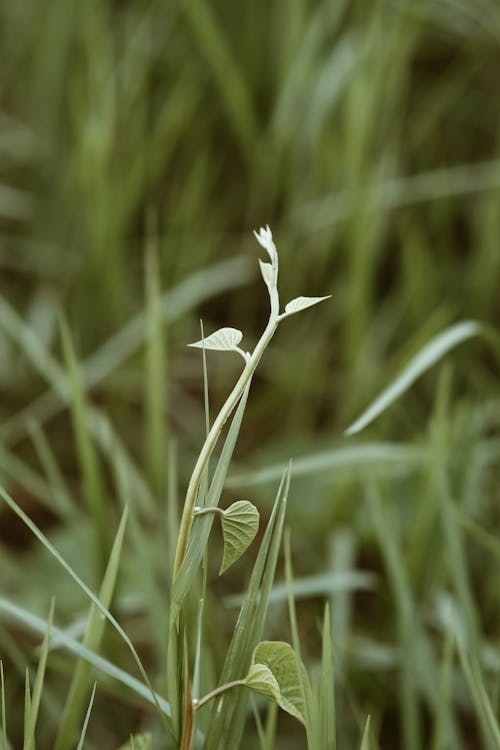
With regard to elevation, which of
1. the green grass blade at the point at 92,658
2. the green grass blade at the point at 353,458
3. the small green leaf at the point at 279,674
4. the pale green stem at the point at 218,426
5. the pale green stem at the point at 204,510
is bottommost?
the green grass blade at the point at 353,458

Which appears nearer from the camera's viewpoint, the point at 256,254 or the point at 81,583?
the point at 81,583

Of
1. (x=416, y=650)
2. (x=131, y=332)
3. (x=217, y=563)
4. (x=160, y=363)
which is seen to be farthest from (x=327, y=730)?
(x=131, y=332)

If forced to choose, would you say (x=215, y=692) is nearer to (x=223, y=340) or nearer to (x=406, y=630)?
(x=223, y=340)

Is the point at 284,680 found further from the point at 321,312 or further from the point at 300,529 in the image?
the point at 321,312

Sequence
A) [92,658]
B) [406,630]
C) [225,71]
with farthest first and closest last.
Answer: [225,71] < [406,630] < [92,658]

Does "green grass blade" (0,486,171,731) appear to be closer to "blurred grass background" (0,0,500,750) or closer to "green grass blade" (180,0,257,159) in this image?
"blurred grass background" (0,0,500,750)

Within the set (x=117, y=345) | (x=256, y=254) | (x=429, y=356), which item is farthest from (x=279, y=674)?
(x=256, y=254)

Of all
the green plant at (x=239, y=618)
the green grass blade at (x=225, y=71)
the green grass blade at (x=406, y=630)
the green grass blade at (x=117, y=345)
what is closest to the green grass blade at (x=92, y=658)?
the green plant at (x=239, y=618)

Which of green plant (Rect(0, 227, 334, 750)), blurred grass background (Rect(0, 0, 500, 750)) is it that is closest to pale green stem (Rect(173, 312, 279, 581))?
green plant (Rect(0, 227, 334, 750))

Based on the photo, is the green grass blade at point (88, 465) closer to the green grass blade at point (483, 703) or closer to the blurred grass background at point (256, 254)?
the blurred grass background at point (256, 254)
